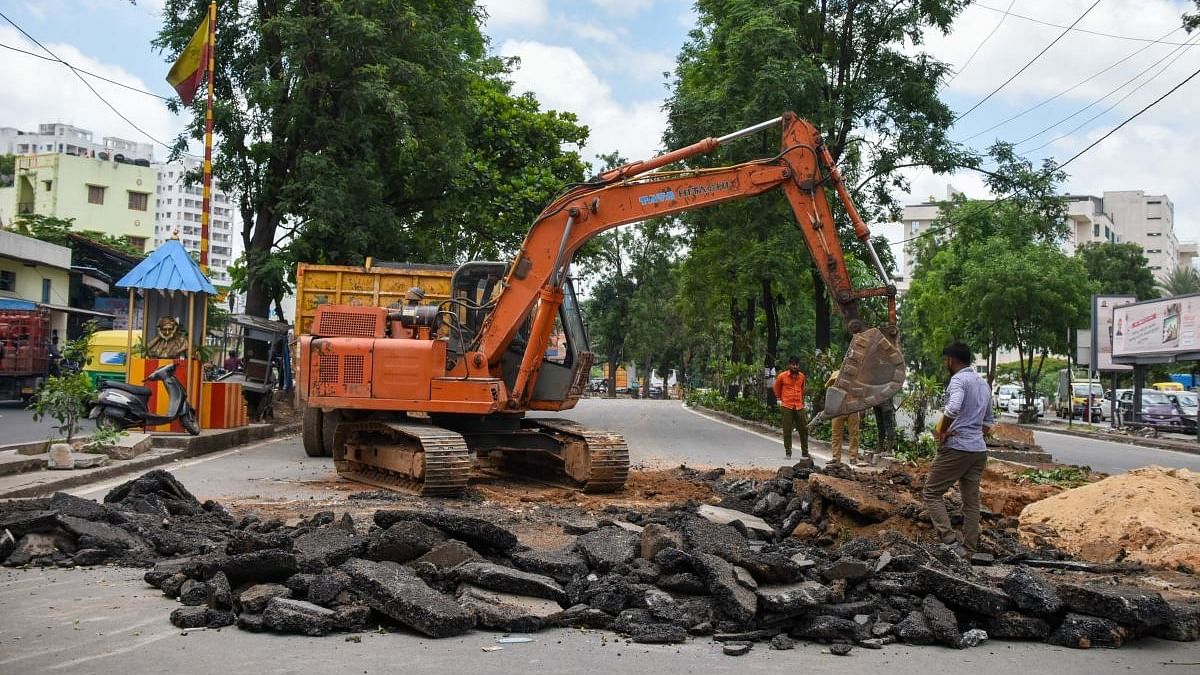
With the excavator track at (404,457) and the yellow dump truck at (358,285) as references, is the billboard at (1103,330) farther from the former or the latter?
the excavator track at (404,457)

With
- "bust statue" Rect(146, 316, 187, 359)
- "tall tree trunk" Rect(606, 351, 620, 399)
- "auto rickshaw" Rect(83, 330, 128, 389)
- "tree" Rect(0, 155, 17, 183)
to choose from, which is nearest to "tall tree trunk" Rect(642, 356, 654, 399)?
"tall tree trunk" Rect(606, 351, 620, 399)

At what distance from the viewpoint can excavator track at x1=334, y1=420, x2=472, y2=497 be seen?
1257 centimetres

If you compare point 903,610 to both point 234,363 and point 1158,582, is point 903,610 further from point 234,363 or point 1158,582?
point 234,363

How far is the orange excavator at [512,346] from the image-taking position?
1303 cm

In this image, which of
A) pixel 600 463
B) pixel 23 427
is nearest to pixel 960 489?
pixel 600 463

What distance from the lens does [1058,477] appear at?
52.8 feet

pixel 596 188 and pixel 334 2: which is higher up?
pixel 334 2

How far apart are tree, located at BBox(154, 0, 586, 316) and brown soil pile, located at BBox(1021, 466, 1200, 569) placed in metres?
16.6

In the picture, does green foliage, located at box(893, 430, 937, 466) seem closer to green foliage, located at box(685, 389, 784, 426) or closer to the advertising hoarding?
green foliage, located at box(685, 389, 784, 426)

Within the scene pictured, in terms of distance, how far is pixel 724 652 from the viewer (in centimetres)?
626

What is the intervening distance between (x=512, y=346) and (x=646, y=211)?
2657mm

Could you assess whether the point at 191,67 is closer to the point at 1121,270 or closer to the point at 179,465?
the point at 179,465

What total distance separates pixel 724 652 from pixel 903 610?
4.77 ft

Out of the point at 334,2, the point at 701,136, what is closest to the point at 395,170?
the point at 334,2
